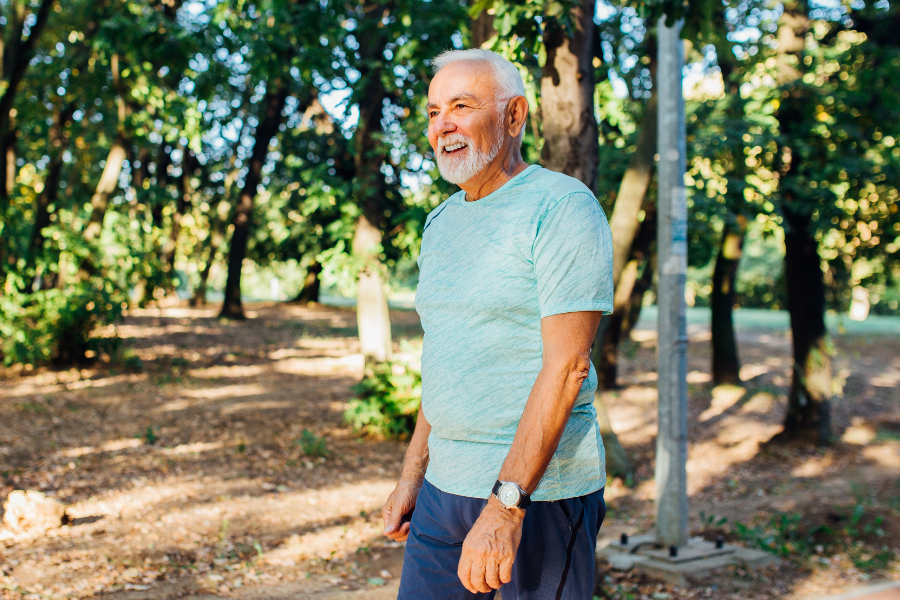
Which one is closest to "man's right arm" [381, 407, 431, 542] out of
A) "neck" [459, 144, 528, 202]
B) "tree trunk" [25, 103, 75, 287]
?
Result: "neck" [459, 144, 528, 202]

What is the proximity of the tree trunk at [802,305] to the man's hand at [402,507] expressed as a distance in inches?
313

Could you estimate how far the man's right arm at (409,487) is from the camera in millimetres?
2428

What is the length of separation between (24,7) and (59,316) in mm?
4246

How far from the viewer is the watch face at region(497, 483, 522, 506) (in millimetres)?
1834

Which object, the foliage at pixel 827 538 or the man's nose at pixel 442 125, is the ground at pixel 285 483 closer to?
Answer: the foliage at pixel 827 538

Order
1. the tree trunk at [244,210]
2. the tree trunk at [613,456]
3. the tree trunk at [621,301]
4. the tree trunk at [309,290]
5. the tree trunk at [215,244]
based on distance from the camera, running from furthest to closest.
→ the tree trunk at [309,290]
the tree trunk at [215,244]
the tree trunk at [244,210]
the tree trunk at [621,301]
the tree trunk at [613,456]

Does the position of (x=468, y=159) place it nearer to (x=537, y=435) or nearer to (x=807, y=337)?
(x=537, y=435)

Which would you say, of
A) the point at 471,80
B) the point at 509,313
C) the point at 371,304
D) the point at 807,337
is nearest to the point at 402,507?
the point at 509,313

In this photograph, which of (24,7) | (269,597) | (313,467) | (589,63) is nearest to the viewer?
(269,597)

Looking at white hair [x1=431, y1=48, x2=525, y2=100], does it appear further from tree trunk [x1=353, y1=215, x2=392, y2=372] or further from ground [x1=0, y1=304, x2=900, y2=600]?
tree trunk [x1=353, y1=215, x2=392, y2=372]

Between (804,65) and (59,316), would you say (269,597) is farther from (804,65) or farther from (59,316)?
(804,65)

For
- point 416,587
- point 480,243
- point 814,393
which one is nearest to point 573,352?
point 480,243

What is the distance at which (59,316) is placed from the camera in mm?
10586

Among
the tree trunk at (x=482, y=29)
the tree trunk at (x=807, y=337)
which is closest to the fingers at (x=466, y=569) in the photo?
the tree trunk at (x=482, y=29)
